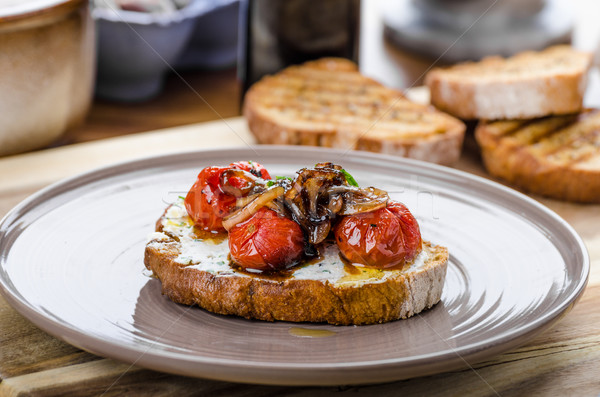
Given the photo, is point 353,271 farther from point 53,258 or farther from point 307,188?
point 53,258

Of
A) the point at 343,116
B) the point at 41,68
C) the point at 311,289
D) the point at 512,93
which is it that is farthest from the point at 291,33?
the point at 311,289

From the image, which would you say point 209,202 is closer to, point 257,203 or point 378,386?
point 257,203

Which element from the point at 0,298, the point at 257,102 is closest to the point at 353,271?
the point at 0,298

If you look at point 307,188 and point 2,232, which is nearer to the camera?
point 307,188

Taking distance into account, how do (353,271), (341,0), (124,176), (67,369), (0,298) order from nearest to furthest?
(67,369), (353,271), (0,298), (124,176), (341,0)

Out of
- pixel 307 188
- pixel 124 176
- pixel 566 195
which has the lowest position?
pixel 566 195
